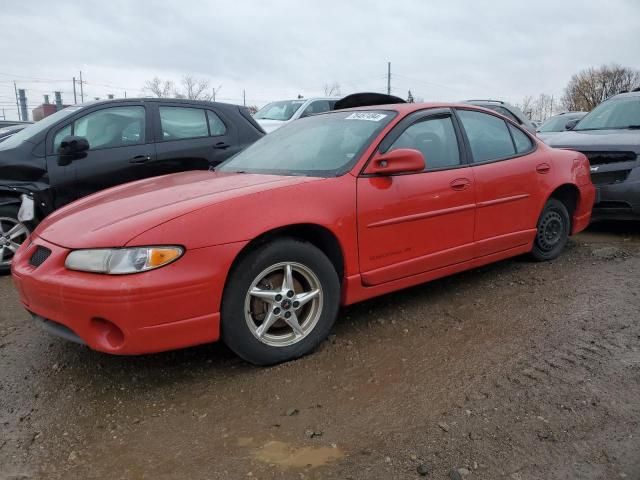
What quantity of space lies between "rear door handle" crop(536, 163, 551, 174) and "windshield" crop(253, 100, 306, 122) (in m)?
7.61

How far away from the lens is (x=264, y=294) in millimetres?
2840

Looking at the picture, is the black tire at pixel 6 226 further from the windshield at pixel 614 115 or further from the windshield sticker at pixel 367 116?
the windshield at pixel 614 115

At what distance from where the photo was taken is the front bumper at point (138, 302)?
2475 mm

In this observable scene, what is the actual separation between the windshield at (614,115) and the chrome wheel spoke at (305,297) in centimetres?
540

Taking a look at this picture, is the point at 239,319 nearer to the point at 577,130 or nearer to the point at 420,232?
the point at 420,232

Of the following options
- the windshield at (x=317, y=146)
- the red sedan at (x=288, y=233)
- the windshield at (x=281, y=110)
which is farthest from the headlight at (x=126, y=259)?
the windshield at (x=281, y=110)

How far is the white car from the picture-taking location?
11.3 meters

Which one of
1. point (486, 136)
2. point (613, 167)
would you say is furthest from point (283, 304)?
point (613, 167)

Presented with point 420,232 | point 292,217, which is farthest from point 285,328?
point 420,232

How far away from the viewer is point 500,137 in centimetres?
438

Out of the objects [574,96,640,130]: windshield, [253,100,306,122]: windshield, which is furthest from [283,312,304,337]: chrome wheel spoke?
[253,100,306,122]: windshield

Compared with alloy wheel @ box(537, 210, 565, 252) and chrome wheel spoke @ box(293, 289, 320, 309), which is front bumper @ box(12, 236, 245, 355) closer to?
chrome wheel spoke @ box(293, 289, 320, 309)

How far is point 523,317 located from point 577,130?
14.3 feet

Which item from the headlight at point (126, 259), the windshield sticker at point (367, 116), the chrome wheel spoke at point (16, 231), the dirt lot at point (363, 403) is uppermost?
the windshield sticker at point (367, 116)
